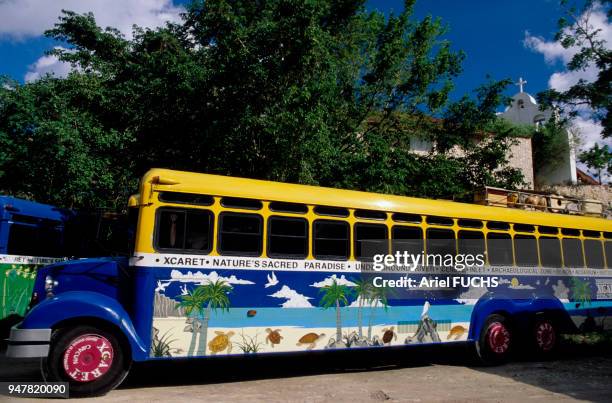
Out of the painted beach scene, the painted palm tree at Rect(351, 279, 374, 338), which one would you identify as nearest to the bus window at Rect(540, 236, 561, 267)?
the painted beach scene

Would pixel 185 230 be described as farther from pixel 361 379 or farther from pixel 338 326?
pixel 361 379

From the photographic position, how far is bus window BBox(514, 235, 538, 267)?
917 cm

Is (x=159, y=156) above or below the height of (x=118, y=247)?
above

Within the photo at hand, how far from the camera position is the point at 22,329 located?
5.65m

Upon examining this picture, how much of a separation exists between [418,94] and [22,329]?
14.3m

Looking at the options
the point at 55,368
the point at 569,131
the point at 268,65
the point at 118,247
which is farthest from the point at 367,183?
the point at 569,131

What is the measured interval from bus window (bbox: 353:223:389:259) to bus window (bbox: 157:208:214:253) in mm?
2436

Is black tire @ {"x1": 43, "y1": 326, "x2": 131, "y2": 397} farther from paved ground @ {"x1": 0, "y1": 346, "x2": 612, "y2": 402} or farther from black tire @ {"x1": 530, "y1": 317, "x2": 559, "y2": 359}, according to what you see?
black tire @ {"x1": 530, "y1": 317, "x2": 559, "y2": 359}

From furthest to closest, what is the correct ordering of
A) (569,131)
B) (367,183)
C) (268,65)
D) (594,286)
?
(569,131)
(367,183)
(268,65)
(594,286)

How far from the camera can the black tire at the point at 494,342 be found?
8.62m

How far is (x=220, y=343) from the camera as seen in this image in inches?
256

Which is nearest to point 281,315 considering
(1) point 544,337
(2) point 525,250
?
(2) point 525,250

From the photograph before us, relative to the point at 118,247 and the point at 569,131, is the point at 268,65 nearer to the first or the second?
the point at 118,247

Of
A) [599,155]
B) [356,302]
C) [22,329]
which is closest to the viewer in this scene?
[22,329]
